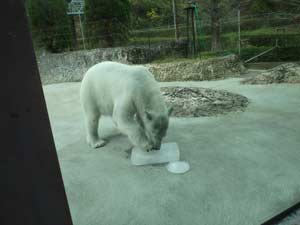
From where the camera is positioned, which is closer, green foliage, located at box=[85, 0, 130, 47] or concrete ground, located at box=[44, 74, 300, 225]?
concrete ground, located at box=[44, 74, 300, 225]

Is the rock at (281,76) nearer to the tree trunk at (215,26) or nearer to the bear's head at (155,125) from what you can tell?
the bear's head at (155,125)

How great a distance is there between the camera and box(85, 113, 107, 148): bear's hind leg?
124 inches

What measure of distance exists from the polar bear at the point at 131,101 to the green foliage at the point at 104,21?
612 cm

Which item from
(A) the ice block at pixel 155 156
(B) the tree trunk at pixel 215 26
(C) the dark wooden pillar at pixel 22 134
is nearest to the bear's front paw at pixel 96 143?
(A) the ice block at pixel 155 156

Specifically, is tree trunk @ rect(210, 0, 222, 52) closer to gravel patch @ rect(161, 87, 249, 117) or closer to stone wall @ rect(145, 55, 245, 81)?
stone wall @ rect(145, 55, 245, 81)

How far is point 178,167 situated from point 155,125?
437 mm

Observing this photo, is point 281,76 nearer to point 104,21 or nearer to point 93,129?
point 93,129

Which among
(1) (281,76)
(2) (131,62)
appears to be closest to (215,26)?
(2) (131,62)

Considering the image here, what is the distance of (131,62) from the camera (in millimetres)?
7691

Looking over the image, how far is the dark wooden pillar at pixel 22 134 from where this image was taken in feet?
2.52

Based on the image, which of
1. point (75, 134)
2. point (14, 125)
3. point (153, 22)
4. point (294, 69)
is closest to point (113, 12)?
point (153, 22)

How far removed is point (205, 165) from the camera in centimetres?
256

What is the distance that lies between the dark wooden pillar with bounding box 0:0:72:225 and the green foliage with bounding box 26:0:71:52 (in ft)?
28.3

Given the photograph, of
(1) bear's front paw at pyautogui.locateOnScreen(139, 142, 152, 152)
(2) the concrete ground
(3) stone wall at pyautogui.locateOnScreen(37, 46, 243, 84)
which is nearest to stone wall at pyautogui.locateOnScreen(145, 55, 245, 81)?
(3) stone wall at pyautogui.locateOnScreen(37, 46, 243, 84)
